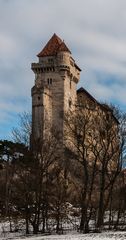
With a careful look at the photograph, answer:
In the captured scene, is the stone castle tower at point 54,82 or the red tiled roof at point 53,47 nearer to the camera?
the stone castle tower at point 54,82

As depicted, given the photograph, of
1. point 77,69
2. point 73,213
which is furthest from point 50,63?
point 73,213

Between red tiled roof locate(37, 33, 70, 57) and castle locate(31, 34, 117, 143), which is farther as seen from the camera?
red tiled roof locate(37, 33, 70, 57)

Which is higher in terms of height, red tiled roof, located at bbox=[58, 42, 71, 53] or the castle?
red tiled roof, located at bbox=[58, 42, 71, 53]

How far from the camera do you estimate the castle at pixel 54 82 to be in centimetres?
11181

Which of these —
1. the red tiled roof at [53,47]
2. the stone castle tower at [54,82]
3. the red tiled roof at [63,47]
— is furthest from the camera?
the red tiled roof at [53,47]

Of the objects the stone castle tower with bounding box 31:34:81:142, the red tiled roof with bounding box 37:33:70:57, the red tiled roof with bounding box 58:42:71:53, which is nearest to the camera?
the stone castle tower with bounding box 31:34:81:142

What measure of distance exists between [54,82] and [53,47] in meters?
10.1

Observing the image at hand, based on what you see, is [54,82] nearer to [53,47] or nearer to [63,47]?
[63,47]

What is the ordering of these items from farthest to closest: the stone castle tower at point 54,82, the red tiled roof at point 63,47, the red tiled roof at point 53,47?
the red tiled roof at point 53,47 → the red tiled roof at point 63,47 → the stone castle tower at point 54,82

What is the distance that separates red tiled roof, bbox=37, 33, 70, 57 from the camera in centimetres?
12019

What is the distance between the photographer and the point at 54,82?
384 feet

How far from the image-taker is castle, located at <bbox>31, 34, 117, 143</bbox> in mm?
111812

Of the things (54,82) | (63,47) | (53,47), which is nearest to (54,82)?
(54,82)

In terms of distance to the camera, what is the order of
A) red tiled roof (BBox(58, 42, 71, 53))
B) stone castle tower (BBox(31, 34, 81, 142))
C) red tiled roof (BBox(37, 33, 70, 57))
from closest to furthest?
stone castle tower (BBox(31, 34, 81, 142))
red tiled roof (BBox(58, 42, 71, 53))
red tiled roof (BBox(37, 33, 70, 57))
